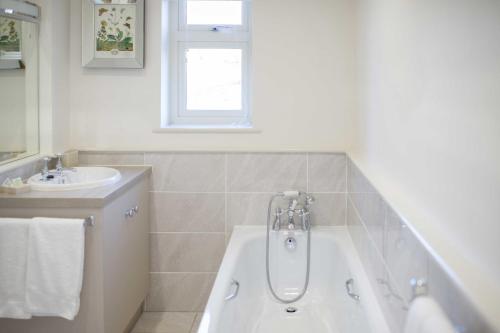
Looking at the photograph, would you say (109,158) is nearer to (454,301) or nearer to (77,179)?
(77,179)

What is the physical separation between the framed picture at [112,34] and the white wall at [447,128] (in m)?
1.54

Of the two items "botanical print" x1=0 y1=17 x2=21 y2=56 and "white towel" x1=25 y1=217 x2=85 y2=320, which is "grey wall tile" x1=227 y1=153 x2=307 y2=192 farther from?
"botanical print" x1=0 y1=17 x2=21 y2=56

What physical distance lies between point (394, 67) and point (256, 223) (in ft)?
4.84

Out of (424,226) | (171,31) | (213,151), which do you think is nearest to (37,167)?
(213,151)

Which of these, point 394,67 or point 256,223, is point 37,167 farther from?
point 394,67

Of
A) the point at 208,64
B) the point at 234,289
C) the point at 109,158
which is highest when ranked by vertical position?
the point at 208,64

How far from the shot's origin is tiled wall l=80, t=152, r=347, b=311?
321cm

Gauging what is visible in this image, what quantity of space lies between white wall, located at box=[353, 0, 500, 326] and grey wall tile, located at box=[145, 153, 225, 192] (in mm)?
1163

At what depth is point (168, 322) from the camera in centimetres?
316

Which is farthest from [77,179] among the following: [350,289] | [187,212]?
[350,289]

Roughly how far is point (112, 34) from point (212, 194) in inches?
45.5

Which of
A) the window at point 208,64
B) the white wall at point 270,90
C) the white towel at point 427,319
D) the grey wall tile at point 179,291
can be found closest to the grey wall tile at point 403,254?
the white towel at point 427,319

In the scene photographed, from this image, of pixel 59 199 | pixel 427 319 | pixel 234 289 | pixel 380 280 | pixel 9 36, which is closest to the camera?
pixel 427 319

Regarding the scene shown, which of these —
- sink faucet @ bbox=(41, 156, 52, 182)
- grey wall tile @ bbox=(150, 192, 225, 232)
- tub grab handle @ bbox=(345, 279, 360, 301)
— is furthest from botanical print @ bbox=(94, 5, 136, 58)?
tub grab handle @ bbox=(345, 279, 360, 301)
